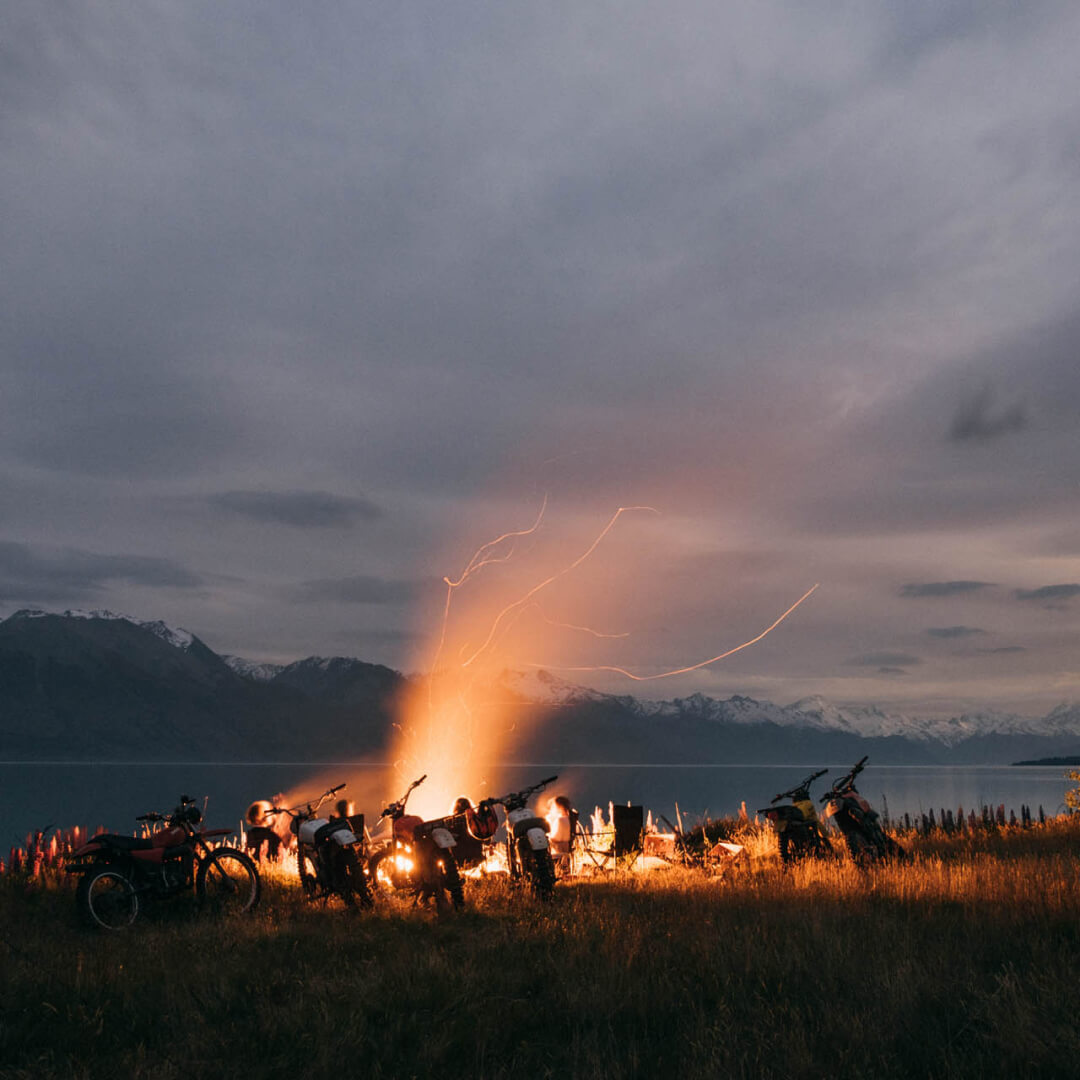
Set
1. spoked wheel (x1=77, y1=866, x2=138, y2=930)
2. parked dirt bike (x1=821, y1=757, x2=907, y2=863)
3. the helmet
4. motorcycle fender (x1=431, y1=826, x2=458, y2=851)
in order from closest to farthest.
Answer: spoked wheel (x1=77, y1=866, x2=138, y2=930), motorcycle fender (x1=431, y1=826, x2=458, y2=851), the helmet, parked dirt bike (x1=821, y1=757, x2=907, y2=863)

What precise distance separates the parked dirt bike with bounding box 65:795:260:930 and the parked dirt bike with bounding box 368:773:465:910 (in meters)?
1.76

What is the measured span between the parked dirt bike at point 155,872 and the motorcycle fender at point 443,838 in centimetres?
232

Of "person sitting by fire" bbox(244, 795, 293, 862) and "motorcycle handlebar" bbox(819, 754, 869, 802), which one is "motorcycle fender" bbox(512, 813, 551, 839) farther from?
"person sitting by fire" bbox(244, 795, 293, 862)

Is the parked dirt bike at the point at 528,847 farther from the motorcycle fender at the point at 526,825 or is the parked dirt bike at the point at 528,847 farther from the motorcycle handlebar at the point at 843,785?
the motorcycle handlebar at the point at 843,785

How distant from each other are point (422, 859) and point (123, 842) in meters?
3.54

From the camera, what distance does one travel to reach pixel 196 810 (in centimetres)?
1223

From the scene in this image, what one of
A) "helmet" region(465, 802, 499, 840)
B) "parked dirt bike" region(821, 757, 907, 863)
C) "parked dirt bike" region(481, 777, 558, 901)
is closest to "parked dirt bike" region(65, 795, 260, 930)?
"helmet" region(465, 802, 499, 840)

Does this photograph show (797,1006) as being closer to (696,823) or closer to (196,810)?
(196,810)

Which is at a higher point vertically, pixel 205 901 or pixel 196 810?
pixel 196 810

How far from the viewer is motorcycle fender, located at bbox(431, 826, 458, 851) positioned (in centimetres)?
1170

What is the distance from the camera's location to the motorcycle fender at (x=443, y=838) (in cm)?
1170

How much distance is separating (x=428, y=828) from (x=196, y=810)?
306 centimetres

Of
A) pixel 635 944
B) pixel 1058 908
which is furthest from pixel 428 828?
pixel 1058 908

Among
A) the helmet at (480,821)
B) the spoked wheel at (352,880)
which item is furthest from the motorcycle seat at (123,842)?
the helmet at (480,821)
